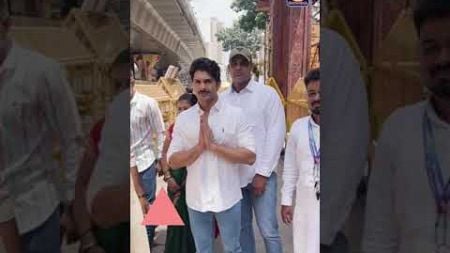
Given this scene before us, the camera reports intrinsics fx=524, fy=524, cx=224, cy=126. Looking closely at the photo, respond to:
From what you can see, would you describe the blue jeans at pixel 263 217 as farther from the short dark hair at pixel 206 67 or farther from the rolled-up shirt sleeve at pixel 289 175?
the short dark hair at pixel 206 67

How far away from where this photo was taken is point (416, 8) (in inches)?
38.4

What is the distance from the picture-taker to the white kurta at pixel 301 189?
1647mm

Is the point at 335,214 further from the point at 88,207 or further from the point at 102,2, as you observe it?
the point at 102,2

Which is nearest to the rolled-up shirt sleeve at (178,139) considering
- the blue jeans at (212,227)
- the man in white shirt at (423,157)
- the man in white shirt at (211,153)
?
the man in white shirt at (211,153)

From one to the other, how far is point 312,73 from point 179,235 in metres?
0.72

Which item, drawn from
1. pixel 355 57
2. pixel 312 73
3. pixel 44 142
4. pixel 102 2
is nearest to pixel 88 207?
pixel 44 142

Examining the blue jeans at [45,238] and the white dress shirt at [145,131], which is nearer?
the blue jeans at [45,238]

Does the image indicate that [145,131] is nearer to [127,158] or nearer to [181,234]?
[181,234]

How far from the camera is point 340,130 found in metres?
1.05

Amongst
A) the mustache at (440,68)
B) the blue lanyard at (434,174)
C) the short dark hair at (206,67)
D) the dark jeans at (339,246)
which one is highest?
the short dark hair at (206,67)

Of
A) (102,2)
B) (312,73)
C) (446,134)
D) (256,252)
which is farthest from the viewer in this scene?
(256,252)

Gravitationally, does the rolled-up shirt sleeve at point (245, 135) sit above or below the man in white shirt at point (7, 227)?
above

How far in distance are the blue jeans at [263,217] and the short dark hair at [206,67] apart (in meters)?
0.40

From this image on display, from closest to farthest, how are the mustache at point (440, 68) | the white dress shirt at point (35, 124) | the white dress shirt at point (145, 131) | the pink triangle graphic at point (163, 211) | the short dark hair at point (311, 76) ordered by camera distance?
the mustache at point (440, 68)
the white dress shirt at point (35, 124)
the short dark hair at point (311, 76)
the white dress shirt at point (145, 131)
the pink triangle graphic at point (163, 211)
